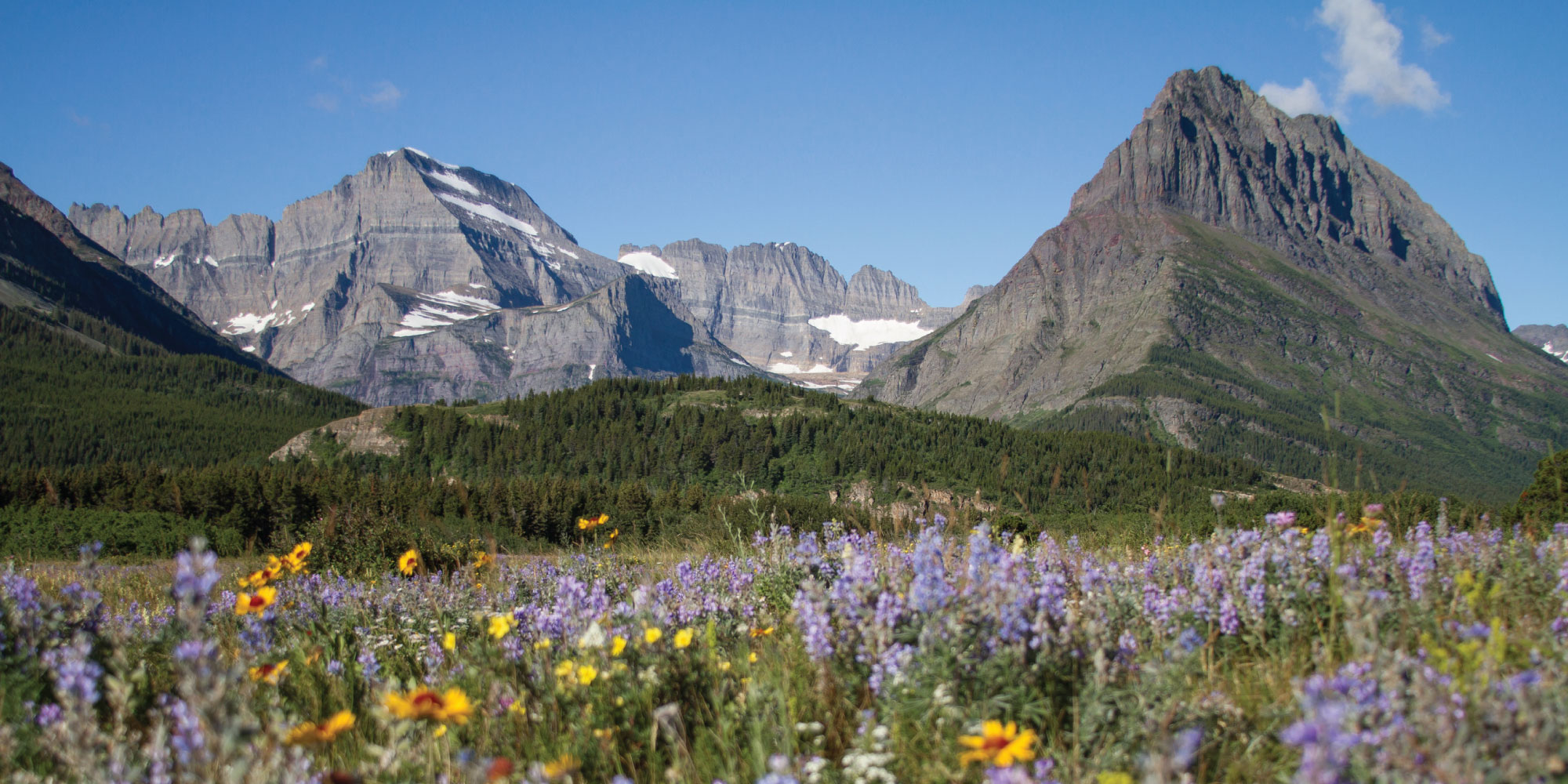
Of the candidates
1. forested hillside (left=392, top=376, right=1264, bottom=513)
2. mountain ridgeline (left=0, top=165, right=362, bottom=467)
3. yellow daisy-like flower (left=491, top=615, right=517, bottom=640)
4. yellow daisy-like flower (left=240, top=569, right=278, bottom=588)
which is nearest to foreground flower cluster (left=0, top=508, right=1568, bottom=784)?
yellow daisy-like flower (left=491, top=615, right=517, bottom=640)

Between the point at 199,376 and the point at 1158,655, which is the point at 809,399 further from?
the point at 199,376

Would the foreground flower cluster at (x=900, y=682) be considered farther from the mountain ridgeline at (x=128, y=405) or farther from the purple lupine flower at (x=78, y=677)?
the mountain ridgeline at (x=128, y=405)

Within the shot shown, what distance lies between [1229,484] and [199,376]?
222633 millimetres

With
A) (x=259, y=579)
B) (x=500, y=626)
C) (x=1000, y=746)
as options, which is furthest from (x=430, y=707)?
(x=259, y=579)

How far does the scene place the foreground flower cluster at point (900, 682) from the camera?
8.23 feet

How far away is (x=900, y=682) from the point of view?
11.4ft

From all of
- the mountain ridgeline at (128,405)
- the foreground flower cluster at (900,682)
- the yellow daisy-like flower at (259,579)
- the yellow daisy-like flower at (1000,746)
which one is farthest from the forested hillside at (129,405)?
the yellow daisy-like flower at (1000,746)

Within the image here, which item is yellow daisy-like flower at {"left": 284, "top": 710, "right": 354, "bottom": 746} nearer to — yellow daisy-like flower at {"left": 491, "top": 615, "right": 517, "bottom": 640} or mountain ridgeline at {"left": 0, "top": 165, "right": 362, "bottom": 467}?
yellow daisy-like flower at {"left": 491, "top": 615, "right": 517, "bottom": 640}

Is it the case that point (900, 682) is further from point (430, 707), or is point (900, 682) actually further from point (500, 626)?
point (500, 626)

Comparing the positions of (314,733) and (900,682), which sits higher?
(900,682)

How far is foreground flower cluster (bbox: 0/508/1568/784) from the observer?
251 centimetres

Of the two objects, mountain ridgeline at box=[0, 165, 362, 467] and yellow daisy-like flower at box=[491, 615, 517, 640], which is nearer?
yellow daisy-like flower at box=[491, 615, 517, 640]

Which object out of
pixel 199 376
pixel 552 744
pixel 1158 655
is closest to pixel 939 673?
pixel 1158 655

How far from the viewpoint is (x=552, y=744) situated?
349 centimetres
